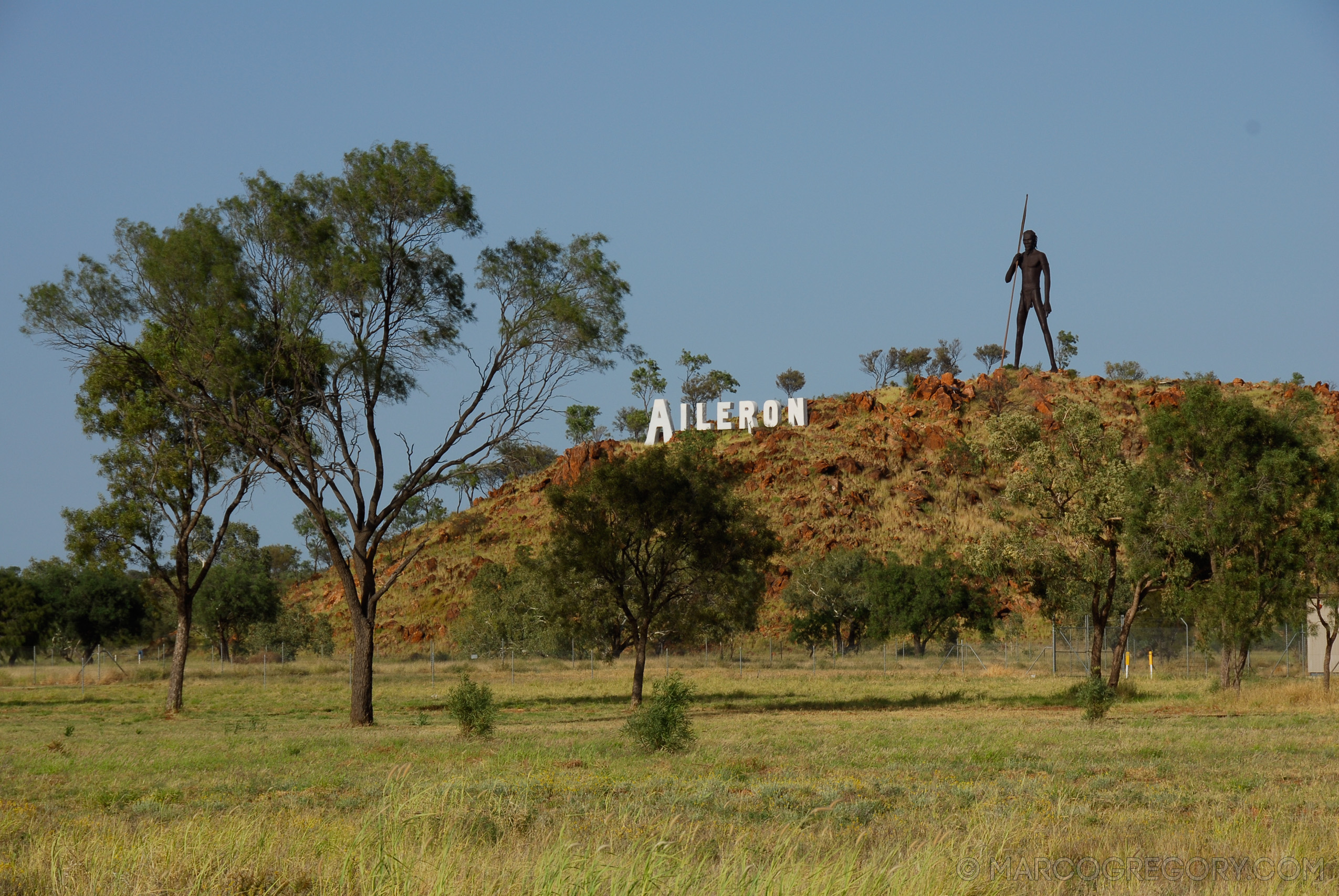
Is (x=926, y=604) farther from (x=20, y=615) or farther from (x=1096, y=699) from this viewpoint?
(x=20, y=615)

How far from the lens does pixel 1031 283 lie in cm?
6650

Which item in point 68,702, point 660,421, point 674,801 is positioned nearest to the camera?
point 674,801

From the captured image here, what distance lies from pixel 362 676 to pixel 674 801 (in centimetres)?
1717

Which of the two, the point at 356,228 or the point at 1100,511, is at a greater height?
the point at 356,228

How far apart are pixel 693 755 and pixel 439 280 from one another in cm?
1515

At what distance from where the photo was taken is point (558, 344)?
2780 cm

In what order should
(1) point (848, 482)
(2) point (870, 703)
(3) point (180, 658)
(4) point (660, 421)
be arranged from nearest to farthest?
(3) point (180, 658) → (2) point (870, 703) → (1) point (848, 482) → (4) point (660, 421)

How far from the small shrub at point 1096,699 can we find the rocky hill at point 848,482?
51162mm

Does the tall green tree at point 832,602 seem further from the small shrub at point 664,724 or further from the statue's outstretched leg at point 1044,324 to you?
the small shrub at point 664,724

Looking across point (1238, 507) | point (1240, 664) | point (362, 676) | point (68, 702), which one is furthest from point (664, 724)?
point (68, 702)

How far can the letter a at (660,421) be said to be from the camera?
98.5m

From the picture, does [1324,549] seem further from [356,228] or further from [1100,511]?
[356,228]

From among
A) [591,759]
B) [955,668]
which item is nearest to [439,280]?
[591,759]

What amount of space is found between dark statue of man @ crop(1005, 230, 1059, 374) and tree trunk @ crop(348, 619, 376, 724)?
136 feet
